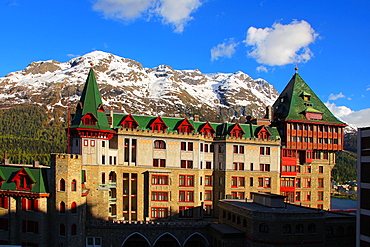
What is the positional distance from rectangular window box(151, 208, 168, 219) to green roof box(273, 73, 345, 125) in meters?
30.0

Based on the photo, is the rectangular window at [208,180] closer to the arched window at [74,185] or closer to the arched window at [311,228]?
the arched window at [311,228]

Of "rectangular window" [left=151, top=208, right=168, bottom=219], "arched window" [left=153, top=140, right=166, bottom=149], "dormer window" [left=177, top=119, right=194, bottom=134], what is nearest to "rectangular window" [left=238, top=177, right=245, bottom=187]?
"dormer window" [left=177, top=119, right=194, bottom=134]

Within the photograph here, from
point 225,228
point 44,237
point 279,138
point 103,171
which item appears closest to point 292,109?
point 279,138

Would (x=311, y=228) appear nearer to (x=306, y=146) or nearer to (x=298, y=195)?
(x=298, y=195)

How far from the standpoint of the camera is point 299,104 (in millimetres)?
73875

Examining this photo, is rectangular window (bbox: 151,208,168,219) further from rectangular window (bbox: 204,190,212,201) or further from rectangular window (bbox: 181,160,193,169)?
rectangular window (bbox: 204,190,212,201)

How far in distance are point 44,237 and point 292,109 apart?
2028 inches

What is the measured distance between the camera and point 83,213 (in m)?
51.2

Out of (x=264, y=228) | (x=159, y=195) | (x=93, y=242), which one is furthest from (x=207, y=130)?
(x=93, y=242)

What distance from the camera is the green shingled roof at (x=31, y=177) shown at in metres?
49.5

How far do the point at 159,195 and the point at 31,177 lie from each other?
21765 mm

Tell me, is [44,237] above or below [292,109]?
A: below

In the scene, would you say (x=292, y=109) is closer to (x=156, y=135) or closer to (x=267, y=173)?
(x=267, y=173)

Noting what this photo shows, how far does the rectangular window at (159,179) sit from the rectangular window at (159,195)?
1580mm
